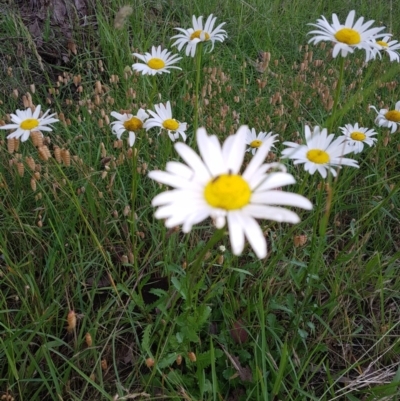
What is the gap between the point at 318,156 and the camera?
51.9 inches

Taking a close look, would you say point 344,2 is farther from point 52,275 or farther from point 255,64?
point 52,275

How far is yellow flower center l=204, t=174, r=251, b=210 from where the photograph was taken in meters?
0.74

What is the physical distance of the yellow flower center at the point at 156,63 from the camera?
1.86 m

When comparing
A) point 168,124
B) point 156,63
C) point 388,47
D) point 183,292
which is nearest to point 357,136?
point 388,47

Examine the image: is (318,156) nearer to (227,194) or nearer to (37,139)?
(227,194)

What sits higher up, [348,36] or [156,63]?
[156,63]

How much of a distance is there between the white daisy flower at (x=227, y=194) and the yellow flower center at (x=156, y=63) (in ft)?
3.74

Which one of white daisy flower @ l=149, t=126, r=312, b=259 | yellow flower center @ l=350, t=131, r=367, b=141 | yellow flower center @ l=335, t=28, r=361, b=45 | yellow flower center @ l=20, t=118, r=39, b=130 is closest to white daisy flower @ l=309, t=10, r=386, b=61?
yellow flower center @ l=335, t=28, r=361, b=45

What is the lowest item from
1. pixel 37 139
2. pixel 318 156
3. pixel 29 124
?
pixel 318 156

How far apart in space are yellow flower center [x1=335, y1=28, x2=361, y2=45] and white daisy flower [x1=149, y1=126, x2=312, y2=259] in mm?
813

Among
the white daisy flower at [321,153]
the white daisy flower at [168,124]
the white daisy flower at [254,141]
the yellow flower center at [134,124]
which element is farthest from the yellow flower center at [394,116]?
the yellow flower center at [134,124]

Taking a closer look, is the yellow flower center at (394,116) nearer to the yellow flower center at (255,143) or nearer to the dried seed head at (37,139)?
the yellow flower center at (255,143)

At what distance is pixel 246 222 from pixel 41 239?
1127 millimetres

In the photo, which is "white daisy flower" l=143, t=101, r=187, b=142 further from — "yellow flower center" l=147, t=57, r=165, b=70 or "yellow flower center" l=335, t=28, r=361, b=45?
"yellow flower center" l=335, t=28, r=361, b=45
